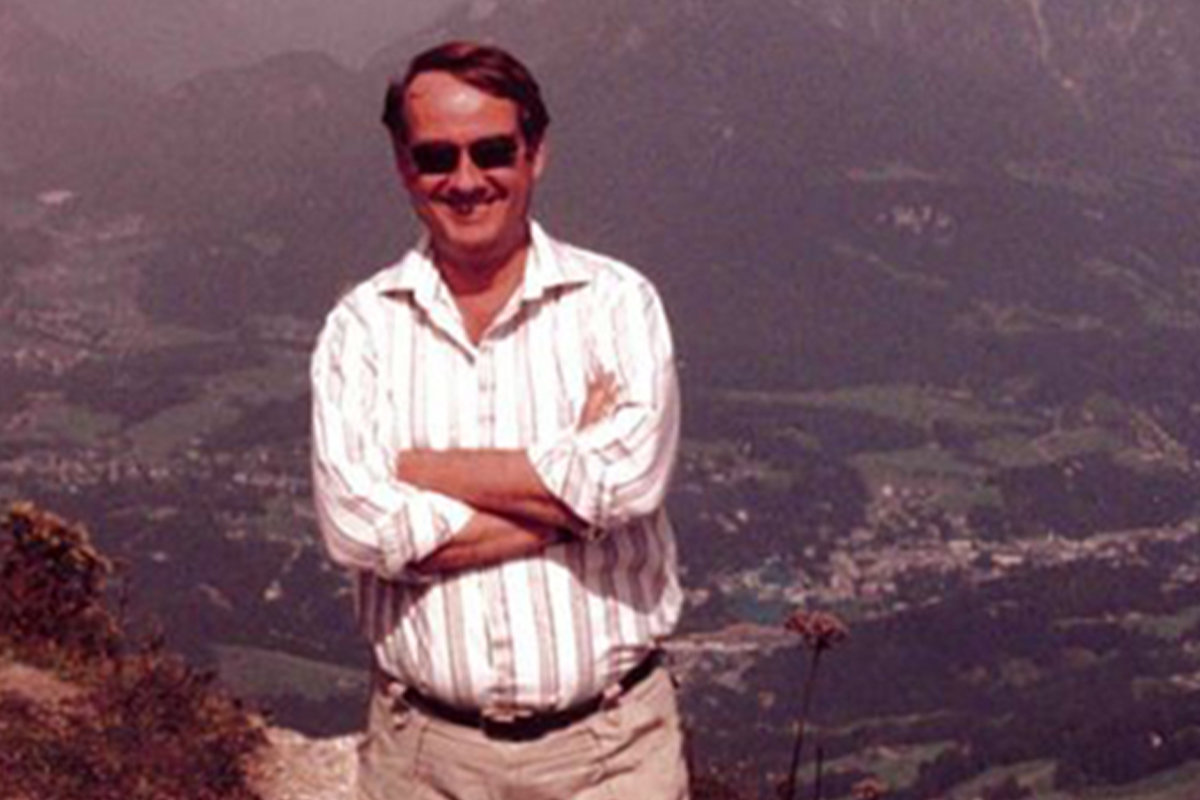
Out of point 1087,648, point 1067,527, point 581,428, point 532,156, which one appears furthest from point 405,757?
point 1067,527

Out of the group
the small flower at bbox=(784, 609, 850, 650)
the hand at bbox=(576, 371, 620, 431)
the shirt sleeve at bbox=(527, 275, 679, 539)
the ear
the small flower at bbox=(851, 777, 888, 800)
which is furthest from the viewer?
the small flower at bbox=(851, 777, 888, 800)

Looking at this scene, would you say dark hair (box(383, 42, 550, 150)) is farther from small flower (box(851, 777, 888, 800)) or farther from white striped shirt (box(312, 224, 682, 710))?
small flower (box(851, 777, 888, 800))

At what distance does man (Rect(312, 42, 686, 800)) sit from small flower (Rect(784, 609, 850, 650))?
Answer: 5.15 feet

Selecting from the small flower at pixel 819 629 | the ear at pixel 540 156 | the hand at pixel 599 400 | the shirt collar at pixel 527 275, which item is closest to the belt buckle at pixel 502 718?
the hand at pixel 599 400

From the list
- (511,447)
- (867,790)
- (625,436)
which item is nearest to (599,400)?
(625,436)

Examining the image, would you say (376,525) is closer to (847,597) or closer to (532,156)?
(532,156)

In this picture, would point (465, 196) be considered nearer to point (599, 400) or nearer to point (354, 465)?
point (599, 400)

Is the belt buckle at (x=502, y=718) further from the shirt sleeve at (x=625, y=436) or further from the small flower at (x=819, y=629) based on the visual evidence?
the small flower at (x=819, y=629)

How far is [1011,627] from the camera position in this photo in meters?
155

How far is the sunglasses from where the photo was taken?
5.62m

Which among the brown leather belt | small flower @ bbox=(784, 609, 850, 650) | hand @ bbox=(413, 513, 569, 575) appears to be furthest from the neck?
small flower @ bbox=(784, 609, 850, 650)

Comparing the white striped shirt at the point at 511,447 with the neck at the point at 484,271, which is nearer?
the white striped shirt at the point at 511,447

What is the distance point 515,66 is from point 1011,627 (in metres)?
154

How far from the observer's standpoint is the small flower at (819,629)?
724 centimetres
